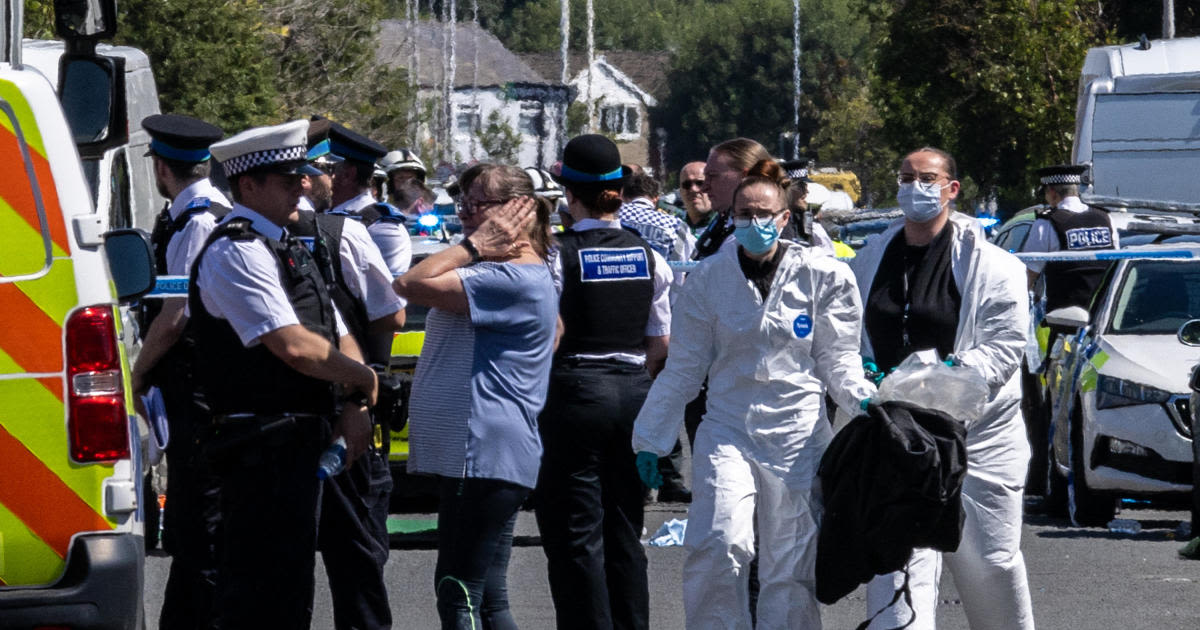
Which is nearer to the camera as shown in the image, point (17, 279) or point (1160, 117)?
point (17, 279)

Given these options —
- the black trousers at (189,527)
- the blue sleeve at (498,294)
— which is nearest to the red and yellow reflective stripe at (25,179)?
the blue sleeve at (498,294)

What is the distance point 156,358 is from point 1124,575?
4.96 meters

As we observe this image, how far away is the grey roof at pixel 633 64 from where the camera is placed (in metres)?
129

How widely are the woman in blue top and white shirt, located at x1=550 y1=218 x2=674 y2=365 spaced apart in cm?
67

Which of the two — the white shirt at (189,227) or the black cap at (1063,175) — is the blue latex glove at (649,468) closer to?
the white shirt at (189,227)

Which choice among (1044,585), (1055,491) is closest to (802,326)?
(1044,585)

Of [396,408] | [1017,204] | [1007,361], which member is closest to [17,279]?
[396,408]

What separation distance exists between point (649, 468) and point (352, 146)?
2071mm

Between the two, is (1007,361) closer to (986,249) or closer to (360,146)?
(986,249)

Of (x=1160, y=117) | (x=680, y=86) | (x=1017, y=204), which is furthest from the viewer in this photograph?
(x=680, y=86)

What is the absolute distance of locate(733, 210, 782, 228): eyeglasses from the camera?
6.76 m

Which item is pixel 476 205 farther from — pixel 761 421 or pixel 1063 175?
pixel 1063 175

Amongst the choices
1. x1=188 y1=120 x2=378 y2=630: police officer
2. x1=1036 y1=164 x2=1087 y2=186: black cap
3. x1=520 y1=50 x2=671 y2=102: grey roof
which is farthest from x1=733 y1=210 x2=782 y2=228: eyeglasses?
x1=520 y1=50 x2=671 y2=102: grey roof

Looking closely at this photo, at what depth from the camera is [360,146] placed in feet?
26.5
